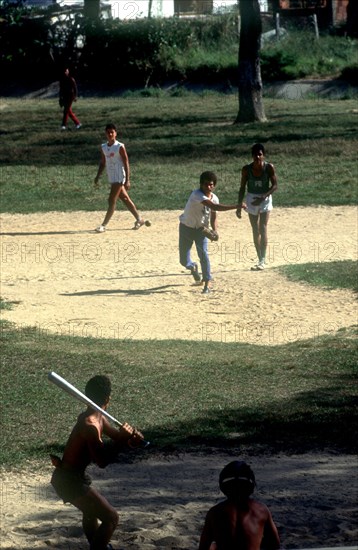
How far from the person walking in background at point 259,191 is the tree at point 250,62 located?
17683 millimetres

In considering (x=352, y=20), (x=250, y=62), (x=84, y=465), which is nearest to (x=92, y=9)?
(x=352, y=20)

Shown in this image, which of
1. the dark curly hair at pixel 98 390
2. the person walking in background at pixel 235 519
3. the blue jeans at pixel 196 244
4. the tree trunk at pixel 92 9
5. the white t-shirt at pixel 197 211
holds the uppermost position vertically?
the tree trunk at pixel 92 9

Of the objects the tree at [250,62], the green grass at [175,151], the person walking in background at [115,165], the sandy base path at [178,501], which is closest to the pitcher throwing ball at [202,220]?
the person walking in background at [115,165]

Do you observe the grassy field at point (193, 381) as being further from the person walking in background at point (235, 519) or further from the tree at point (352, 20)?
the tree at point (352, 20)

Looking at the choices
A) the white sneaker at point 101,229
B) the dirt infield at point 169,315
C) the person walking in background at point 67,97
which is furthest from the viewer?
the person walking in background at point 67,97

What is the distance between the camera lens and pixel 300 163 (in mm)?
27531

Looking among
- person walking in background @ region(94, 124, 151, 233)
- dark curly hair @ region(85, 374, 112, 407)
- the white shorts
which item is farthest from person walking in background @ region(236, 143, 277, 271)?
dark curly hair @ region(85, 374, 112, 407)

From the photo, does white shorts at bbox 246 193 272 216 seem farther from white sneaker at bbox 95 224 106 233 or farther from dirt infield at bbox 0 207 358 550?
white sneaker at bbox 95 224 106 233

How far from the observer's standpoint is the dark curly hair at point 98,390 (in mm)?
7527

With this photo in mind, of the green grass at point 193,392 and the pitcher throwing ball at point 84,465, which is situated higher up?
the pitcher throwing ball at point 84,465

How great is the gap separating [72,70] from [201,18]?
20.8 ft

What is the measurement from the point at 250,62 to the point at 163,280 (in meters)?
18.5

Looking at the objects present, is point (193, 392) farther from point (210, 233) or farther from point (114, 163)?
point (114, 163)

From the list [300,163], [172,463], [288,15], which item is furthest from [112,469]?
[288,15]
